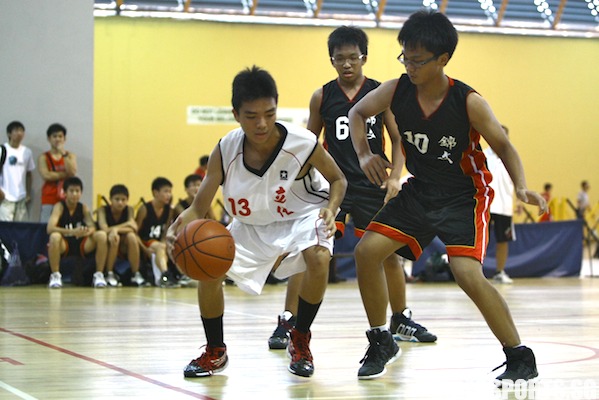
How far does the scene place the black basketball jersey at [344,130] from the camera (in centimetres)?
566

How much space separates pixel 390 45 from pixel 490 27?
246cm

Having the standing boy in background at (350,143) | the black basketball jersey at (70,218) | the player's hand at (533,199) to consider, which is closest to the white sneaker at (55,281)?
the black basketball jersey at (70,218)

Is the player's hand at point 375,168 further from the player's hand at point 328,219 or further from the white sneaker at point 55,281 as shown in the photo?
the white sneaker at point 55,281

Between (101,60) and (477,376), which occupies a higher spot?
(101,60)

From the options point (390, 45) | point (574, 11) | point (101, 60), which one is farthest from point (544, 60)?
Result: point (101, 60)

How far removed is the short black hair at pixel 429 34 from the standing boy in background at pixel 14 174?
26.8ft

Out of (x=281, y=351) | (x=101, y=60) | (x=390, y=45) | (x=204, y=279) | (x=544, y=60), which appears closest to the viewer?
(x=204, y=279)

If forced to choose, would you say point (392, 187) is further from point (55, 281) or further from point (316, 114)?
point (55, 281)

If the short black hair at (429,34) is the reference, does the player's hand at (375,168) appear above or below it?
below

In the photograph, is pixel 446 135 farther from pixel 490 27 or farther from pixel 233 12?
pixel 490 27

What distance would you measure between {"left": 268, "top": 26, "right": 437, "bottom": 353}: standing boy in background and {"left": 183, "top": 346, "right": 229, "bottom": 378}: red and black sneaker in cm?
105

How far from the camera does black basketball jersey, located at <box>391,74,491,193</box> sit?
428 cm

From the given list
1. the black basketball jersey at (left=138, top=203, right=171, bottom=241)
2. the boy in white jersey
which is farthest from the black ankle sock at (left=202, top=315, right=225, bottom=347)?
the black basketball jersey at (left=138, top=203, right=171, bottom=241)

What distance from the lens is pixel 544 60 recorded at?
21.1 meters
